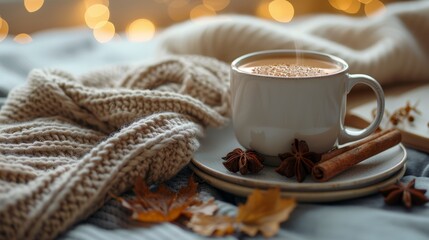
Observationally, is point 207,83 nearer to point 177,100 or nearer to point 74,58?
point 177,100

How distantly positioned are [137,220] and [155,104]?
0.19 meters

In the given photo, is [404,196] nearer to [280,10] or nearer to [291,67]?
[291,67]

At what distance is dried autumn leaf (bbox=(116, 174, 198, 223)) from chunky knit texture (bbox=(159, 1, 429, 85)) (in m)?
0.46

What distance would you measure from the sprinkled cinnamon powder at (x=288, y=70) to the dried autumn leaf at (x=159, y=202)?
167mm

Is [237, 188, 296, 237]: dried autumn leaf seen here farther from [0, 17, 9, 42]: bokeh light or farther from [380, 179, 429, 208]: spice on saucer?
[0, 17, 9, 42]: bokeh light

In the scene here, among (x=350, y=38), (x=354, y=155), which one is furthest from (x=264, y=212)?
(x=350, y=38)

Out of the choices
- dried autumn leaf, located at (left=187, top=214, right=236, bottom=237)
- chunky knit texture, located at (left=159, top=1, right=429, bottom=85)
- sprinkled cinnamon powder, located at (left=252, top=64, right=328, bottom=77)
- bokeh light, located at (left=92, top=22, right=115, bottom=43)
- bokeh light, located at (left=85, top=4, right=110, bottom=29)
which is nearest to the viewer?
dried autumn leaf, located at (left=187, top=214, right=236, bottom=237)

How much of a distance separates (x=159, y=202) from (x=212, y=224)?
0.08 meters

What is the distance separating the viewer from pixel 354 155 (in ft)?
2.15

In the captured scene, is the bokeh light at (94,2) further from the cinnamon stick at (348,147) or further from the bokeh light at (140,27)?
the cinnamon stick at (348,147)

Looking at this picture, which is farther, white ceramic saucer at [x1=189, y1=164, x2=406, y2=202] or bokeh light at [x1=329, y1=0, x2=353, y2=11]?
bokeh light at [x1=329, y1=0, x2=353, y2=11]

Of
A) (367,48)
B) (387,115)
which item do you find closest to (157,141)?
(387,115)

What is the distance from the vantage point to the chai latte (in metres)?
0.66

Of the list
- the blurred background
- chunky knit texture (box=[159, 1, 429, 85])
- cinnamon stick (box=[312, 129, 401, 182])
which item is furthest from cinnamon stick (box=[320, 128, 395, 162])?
the blurred background
